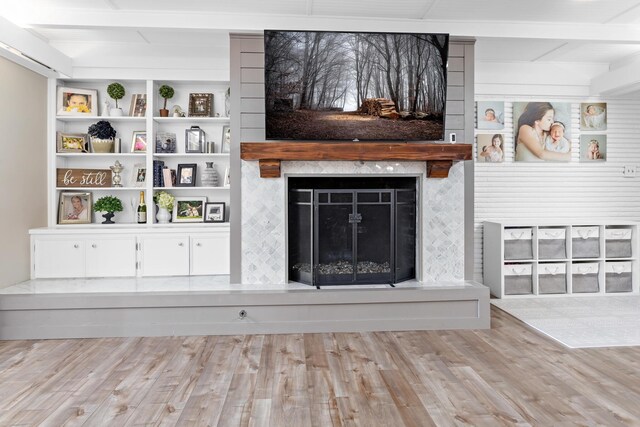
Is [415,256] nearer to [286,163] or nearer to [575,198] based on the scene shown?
[286,163]

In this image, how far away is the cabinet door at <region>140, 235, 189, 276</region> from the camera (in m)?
4.20

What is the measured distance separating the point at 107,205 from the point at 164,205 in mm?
530

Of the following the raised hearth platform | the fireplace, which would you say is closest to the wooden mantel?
the fireplace

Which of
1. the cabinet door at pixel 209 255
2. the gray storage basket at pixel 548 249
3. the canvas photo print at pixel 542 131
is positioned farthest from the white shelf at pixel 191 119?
the gray storage basket at pixel 548 249

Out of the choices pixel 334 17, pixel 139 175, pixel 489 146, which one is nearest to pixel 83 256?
pixel 139 175

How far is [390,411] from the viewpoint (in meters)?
2.25

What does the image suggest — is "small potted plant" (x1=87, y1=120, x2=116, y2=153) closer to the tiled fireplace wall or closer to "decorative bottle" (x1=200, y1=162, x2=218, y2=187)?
"decorative bottle" (x1=200, y1=162, x2=218, y2=187)

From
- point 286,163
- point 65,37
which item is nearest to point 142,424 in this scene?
point 286,163

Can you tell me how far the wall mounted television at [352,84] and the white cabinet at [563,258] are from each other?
1.71 m

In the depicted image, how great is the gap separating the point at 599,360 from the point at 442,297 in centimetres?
110

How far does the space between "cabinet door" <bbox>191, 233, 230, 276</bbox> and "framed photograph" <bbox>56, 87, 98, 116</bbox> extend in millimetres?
1688

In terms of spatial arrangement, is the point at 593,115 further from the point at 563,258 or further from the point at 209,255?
the point at 209,255

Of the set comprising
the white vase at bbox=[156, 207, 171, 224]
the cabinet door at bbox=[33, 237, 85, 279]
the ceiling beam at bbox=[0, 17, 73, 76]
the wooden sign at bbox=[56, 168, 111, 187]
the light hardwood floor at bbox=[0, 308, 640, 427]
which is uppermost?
the ceiling beam at bbox=[0, 17, 73, 76]

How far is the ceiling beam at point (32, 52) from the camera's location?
3.38 metres
